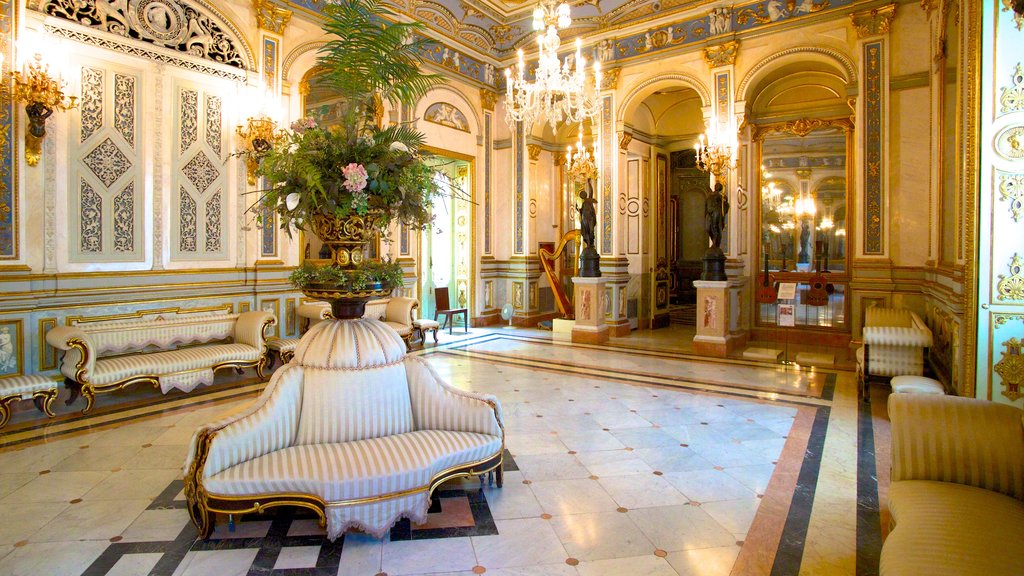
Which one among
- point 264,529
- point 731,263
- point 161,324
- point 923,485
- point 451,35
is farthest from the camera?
point 451,35

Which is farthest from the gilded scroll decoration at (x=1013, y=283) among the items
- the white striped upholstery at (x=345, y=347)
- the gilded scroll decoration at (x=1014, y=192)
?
the white striped upholstery at (x=345, y=347)

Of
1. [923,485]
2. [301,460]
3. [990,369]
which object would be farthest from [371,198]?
[990,369]

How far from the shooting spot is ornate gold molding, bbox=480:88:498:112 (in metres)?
10.7

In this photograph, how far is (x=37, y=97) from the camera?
5.11 metres

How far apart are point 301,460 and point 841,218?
9279mm

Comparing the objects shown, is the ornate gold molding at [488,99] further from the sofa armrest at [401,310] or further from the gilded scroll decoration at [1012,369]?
the gilded scroll decoration at [1012,369]

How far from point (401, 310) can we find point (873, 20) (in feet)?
24.5

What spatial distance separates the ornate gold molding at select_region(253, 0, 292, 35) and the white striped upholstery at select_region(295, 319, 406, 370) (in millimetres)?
5603

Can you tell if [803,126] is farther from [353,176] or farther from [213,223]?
[213,223]

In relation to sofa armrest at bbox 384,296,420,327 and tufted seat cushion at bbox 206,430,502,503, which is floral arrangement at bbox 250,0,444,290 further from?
sofa armrest at bbox 384,296,420,327

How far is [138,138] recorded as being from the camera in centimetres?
612

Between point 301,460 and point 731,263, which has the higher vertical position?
point 731,263

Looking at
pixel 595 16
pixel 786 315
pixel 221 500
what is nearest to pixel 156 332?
pixel 221 500

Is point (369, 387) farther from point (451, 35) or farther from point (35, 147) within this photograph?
point (451, 35)
